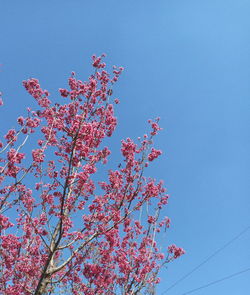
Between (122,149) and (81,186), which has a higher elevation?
(122,149)

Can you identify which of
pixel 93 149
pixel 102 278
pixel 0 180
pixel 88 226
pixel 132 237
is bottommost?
pixel 102 278

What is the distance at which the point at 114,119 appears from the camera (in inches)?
288

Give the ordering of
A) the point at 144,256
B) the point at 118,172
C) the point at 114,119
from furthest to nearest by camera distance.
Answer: the point at 144,256 → the point at 114,119 → the point at 118,172

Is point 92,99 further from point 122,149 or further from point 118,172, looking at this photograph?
point 118,172

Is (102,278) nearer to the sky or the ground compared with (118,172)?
nearer to the ground

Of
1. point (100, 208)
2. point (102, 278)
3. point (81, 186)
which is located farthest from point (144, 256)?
point (81, 186)

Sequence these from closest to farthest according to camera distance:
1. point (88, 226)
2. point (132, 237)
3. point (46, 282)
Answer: point (46, 282), point (88, 226), point (132, 237)

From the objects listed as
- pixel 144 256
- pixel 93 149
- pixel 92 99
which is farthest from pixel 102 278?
pixel 92 99

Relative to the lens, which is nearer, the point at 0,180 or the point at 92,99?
the point at 0,180

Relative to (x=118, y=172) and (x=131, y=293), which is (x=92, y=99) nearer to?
(x=118, y=172)

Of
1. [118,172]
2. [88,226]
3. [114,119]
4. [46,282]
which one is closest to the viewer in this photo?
[46,282]

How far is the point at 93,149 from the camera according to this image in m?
6.97

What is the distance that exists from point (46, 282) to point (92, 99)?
434cm

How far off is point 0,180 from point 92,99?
293 cm
